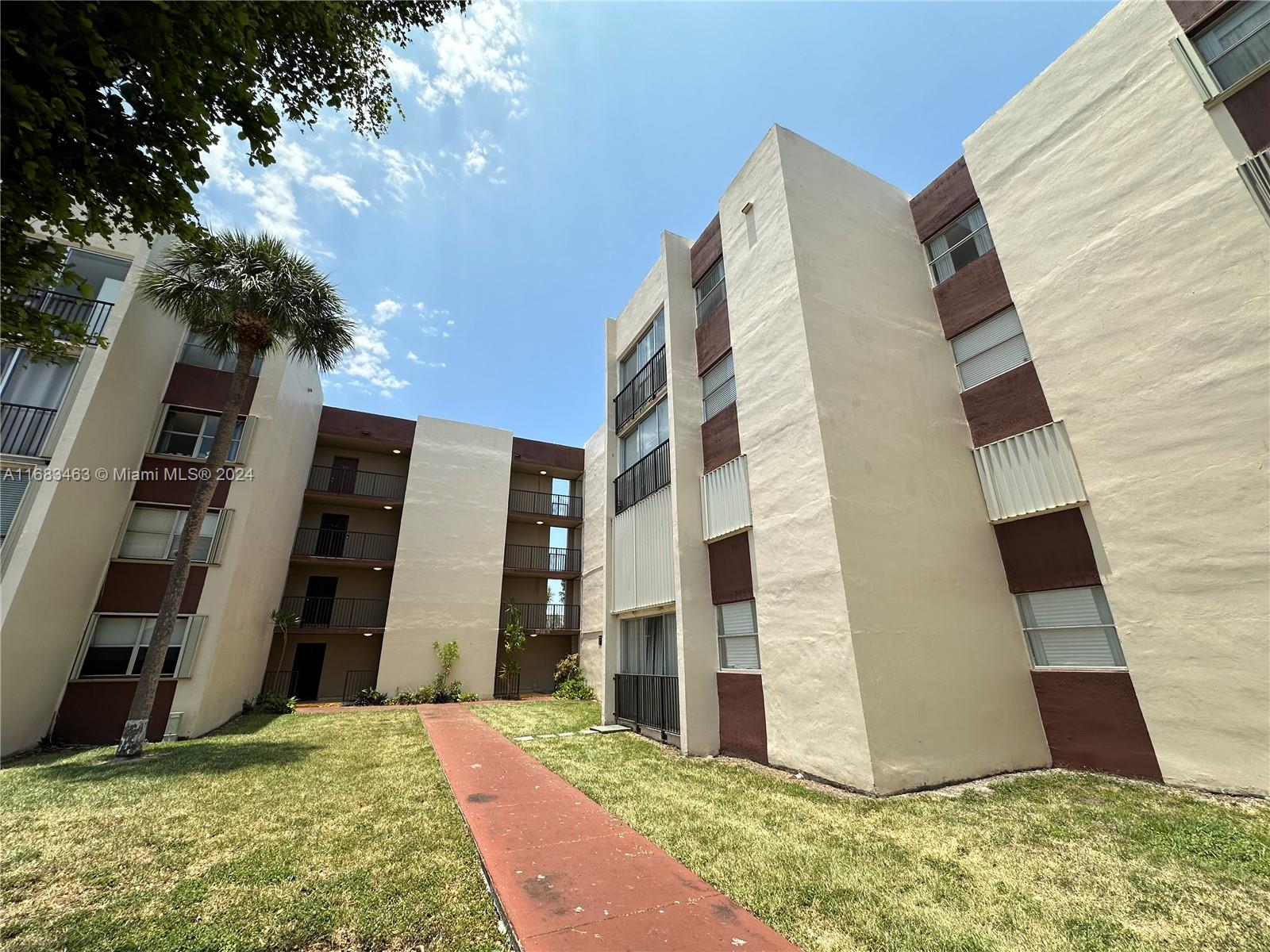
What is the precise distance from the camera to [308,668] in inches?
793

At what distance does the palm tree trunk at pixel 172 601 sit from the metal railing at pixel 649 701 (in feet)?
31.9

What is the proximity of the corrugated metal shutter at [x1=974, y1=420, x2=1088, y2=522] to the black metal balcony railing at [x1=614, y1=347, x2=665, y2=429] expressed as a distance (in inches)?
289

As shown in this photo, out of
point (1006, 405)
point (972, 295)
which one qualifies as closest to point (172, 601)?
point (1006, 405)

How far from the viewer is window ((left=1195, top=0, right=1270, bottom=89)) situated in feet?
22.4

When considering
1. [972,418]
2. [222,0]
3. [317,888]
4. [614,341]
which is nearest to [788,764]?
[317,888]

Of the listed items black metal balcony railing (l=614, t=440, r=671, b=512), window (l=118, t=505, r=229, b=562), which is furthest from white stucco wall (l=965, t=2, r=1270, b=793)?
window (l=118, t=505, r=229, b=562)

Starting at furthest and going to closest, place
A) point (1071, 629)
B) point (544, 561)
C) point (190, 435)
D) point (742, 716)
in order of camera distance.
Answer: point (544, 561) → point (190, 435) → point (742, 716) → point (1071, 629)

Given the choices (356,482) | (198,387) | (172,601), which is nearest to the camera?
(172,601)

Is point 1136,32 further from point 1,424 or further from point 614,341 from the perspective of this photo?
point 1,424

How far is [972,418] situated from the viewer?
9.62 meters

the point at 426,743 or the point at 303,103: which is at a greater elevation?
the point at 303,103

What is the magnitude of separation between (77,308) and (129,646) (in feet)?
27.1

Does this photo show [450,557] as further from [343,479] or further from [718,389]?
[718,389]

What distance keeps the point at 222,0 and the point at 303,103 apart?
1.98 meters
